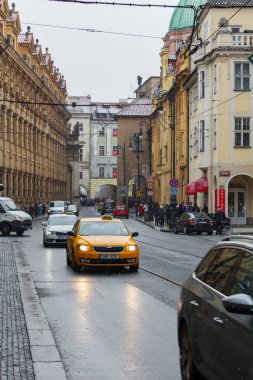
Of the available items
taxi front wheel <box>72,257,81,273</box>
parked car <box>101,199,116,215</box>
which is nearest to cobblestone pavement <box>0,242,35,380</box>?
taxi front wheel <box>72,257,81,273</box>

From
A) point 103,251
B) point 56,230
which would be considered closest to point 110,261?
point 103,251

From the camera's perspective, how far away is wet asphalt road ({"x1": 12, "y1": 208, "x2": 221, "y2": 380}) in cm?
768

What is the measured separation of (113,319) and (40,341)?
2.18 metres

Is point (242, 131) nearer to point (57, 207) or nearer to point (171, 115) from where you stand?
point (171, 115)

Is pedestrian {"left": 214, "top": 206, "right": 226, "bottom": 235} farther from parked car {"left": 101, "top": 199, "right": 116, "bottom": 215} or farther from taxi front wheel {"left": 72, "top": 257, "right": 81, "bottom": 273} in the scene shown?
parked car {"left": 101, "top": 199, "right": 116, "bottom": 215}

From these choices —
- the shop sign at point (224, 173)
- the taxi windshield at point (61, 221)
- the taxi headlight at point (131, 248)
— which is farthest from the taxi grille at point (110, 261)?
the shop sign at point (224, 173)

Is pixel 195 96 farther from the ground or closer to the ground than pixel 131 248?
farther from the ground

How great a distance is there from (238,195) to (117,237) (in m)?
30.5

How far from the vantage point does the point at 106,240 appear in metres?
18.2

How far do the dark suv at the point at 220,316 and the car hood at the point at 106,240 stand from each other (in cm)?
1125

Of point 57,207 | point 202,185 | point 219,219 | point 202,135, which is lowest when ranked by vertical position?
point 219,219

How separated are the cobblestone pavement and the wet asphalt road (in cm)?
42

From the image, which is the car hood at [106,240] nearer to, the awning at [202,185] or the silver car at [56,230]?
the silver car at [56,230]

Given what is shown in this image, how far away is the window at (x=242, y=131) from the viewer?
151ft
